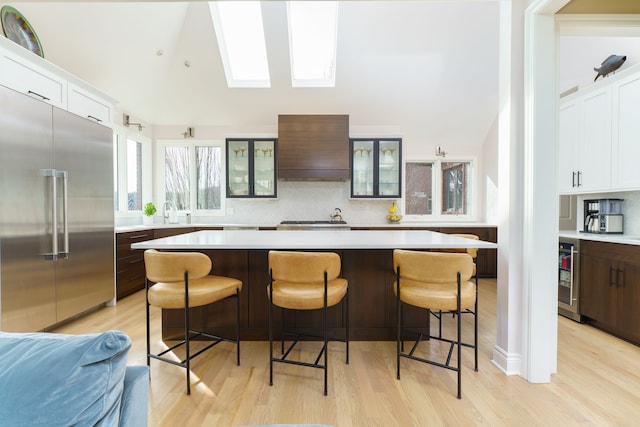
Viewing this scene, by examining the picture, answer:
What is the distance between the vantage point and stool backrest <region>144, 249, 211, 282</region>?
182 cm

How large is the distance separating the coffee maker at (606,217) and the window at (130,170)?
228 inches

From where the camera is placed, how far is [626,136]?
2.71m

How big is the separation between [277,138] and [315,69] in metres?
Result: 1.36

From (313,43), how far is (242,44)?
1.15 meters

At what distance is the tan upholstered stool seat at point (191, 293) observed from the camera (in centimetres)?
187

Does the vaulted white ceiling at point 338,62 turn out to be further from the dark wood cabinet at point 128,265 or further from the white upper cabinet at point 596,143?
the dark wood cabinet at point 128,265

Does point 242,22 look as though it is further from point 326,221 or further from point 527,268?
point 527,268

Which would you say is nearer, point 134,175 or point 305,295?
point 305,295

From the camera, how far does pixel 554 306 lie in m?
1.92

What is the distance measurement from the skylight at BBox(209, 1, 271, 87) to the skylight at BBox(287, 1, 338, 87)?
491 mm

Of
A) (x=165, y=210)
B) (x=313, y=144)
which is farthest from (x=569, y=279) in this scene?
(x=165, y=210)

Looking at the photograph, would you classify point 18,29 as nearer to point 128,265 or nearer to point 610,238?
point 128,265

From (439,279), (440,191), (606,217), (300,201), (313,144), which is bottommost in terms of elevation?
(439,279)

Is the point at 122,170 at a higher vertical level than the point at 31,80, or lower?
lower
